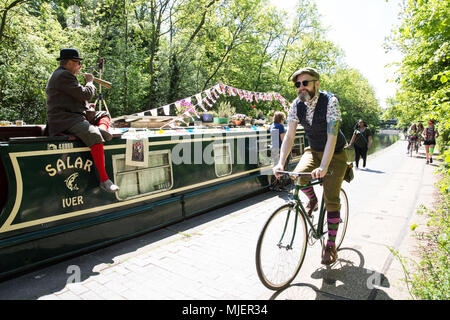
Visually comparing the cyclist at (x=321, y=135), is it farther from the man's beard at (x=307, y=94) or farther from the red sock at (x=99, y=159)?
the red sock at (x=99, y=159)

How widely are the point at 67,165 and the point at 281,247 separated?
111 inches

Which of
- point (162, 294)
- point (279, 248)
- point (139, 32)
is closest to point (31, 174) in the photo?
point (162, 294)

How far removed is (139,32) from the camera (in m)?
21.2

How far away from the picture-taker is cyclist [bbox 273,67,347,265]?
3109mm

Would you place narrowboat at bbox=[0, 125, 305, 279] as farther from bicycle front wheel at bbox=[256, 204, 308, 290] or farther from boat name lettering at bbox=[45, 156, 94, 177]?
bicycle front wheel at bbox=[256, 204, 308, 290]

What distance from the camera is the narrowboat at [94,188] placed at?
10.7ft

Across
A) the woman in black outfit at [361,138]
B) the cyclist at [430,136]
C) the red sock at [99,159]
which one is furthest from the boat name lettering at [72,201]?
the cyclist at [430,136]

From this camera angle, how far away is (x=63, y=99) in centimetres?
373

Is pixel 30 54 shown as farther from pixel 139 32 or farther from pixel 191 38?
pixel 191 38

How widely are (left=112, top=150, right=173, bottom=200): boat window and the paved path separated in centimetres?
73

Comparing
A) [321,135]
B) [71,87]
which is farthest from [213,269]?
[71,87]

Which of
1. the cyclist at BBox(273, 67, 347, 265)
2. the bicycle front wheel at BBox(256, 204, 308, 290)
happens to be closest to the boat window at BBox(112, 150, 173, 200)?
the cyclist at BBox(273, 67, 347, 265)

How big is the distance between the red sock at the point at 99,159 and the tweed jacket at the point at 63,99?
406 millimetres

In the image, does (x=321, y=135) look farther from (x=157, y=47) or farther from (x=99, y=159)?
(x=157, y=47)
